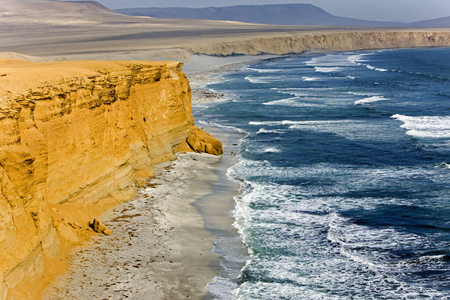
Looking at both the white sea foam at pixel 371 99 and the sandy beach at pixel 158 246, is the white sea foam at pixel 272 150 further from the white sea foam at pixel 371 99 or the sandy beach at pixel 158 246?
the white sea foam at pixel 371 99

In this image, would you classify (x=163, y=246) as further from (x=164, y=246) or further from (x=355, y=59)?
(x=355, y=59)

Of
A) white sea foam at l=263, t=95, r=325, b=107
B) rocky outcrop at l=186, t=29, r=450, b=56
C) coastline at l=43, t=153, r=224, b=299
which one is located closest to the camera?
coastline at l=43, t=153, r=224, b=299

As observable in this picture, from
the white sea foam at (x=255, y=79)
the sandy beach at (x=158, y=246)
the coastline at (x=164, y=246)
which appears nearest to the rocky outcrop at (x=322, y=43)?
the white sea foam at (x=255, y=79)

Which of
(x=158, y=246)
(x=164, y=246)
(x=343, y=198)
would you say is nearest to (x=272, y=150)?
(x=343, y=198)

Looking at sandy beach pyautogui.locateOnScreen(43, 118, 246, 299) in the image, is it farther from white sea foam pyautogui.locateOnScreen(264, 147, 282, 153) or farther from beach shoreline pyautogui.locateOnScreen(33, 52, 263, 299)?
white sea foam pyautogui.locateOnScreen(264, 147, 282, 153)

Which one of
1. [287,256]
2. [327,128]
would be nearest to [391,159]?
[327,128]

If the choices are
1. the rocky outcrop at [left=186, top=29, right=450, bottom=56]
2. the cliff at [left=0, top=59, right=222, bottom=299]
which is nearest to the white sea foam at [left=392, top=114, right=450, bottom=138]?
the cliff at [left=0, top=59, right=222, bottom=299]

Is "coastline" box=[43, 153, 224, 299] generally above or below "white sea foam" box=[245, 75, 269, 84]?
below
